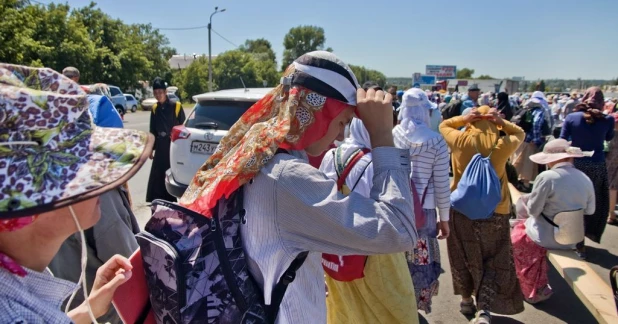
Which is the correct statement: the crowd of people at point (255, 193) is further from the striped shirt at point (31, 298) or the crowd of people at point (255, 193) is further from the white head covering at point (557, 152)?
the white head covering at point (557, 152)

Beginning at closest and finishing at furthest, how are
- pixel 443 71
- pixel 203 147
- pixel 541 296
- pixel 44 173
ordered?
pixel 44 173 → pixel 541 296 → pixel 203 147 → pixel 443 71

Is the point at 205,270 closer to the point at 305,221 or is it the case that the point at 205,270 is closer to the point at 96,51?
the point at 305,221

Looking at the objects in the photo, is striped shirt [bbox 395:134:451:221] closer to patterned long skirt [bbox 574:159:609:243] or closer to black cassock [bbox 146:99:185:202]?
patterned long skirt [bbox 574:159:609:243]

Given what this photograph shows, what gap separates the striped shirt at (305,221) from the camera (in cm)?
121

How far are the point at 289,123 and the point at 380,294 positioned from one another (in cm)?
141

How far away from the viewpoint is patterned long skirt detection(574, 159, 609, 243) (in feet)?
16.9

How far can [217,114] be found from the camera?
215 inches

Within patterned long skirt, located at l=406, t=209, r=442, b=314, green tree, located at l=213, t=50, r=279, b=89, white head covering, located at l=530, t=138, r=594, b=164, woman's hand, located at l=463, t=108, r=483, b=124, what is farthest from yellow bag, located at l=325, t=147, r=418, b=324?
green tree, located at l=213, t=50, r=279, b=89

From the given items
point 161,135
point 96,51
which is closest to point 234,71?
point 96,51

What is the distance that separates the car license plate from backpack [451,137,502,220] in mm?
3086

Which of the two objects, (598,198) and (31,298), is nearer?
(31,298)

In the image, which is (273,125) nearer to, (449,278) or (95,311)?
(95,311)

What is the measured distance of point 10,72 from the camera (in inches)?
35.7

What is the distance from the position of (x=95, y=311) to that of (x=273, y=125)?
82 cm
